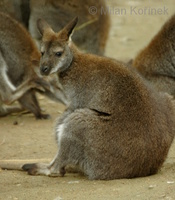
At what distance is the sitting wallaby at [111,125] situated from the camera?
5707 millimetres

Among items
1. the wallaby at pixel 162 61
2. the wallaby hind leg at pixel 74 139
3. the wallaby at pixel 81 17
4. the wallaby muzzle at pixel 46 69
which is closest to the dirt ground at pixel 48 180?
the wallaby hind leg at pixel 74 139

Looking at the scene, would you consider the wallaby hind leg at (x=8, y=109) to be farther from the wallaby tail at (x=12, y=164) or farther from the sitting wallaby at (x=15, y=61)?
the wallaby tail at (x=12, y=164)

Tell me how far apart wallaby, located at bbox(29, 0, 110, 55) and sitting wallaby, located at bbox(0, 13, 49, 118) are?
1.03 metres

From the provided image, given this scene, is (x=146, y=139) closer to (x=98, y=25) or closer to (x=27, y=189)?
(x=27, y=189)

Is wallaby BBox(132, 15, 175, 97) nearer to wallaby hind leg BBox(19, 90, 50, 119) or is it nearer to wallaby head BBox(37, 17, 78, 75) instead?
wallaby hind leg BBox(19, 90, 50, 119)

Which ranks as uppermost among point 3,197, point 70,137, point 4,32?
point 4,32

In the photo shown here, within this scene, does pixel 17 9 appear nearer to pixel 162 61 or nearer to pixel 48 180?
pixel 162 61

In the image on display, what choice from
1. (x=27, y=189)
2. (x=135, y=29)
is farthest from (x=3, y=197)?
(x=135, y=29)

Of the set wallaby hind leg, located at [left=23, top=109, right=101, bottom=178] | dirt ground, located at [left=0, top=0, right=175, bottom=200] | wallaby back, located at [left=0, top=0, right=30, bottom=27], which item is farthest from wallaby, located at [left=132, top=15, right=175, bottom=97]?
wallaby hind leg, located at [left=23, top=109, right=101, bottom=178]

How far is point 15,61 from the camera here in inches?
329

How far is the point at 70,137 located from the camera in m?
5.74

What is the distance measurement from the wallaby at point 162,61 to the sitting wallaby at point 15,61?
1349 millimetres

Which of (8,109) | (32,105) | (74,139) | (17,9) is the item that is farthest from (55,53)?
(17,9)

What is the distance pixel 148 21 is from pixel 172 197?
9670 millimetres
